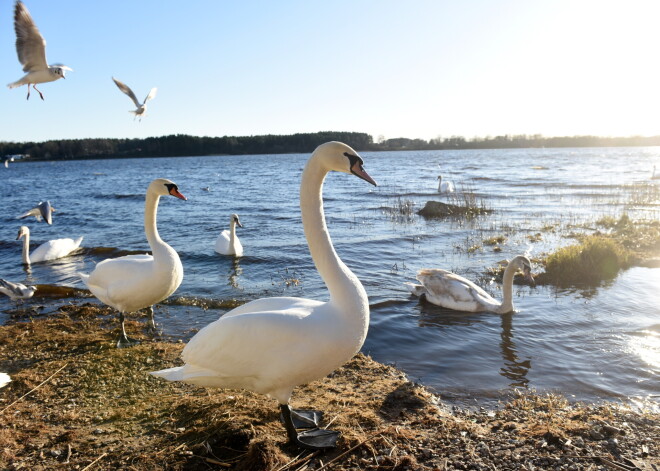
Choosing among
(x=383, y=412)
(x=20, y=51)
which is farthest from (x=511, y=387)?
(x=20, y=51)

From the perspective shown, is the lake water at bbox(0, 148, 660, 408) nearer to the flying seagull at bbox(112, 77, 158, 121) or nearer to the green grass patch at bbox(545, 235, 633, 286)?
the green grass patch at bbox(545, 235, 633, 286)

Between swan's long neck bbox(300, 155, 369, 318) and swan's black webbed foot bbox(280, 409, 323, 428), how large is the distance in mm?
1163

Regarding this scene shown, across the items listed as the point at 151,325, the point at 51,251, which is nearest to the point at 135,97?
the point at 151,325

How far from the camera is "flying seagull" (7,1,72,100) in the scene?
266 inches

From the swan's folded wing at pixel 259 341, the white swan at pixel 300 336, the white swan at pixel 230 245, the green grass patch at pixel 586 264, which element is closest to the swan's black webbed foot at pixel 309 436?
the white swan at pixel 300 336

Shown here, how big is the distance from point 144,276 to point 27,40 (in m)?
4.09

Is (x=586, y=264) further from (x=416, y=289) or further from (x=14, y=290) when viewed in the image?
(x=14, y=290)

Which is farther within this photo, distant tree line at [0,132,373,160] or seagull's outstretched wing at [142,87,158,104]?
distant tree line at [0,132,373,160]

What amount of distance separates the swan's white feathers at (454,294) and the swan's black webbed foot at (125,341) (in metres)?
4.97

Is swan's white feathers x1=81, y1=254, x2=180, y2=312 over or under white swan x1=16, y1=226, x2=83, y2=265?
over

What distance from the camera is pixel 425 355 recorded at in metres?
6.30

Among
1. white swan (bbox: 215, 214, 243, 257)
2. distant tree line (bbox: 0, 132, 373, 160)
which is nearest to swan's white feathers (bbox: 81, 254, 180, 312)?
white swan (bbox: 215, 214, 243, 257)

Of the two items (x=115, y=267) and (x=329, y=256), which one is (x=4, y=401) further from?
(x=329, y=256)

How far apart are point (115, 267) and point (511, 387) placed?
17.8 ft
